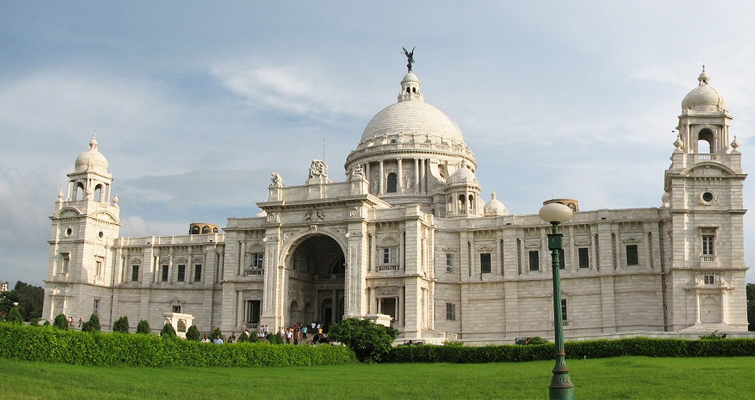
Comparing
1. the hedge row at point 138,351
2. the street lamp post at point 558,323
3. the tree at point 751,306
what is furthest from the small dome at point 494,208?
the street lamp post at point 558,323

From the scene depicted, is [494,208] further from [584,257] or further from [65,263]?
[65,263]

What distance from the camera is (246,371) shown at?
3725cm

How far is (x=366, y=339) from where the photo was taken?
152ft

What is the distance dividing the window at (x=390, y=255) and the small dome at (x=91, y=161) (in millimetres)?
31259

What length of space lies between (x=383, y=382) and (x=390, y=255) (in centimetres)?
3196

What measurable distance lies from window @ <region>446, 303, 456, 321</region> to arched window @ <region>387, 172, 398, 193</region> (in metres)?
18.1

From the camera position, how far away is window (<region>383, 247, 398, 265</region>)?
63438mm

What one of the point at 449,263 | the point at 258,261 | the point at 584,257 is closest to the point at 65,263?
the point at 258,261

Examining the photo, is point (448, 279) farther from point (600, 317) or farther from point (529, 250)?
point (600, 317)

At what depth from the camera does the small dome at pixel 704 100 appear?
59125 mm

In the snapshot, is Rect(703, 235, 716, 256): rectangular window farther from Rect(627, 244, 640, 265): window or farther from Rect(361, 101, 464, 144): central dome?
Rect(361, 101, 464, 144): central dome

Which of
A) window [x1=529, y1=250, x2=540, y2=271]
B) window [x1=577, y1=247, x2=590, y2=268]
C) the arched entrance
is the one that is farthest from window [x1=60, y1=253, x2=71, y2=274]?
window [x1=577, y1=247, x2=590, y2=268]

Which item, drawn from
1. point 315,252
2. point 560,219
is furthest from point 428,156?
point 560,219

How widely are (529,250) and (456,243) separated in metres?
5.75
